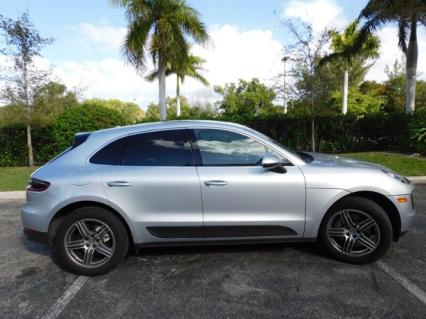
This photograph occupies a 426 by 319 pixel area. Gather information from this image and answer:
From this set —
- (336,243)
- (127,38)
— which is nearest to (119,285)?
(336,243)

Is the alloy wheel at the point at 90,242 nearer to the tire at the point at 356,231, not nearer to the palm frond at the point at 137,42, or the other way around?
the tire at the point at 356,231

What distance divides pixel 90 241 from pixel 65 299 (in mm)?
631

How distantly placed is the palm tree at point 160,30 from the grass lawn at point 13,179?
6.63 m

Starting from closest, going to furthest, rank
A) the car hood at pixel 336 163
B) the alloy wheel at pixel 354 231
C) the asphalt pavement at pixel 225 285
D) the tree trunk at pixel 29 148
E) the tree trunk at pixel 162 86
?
the asphalt pavement at pixel 225 285, the alloy wheel at pixel 354 231, the car hood at pixel 336 163, the tree trunk at pixel 29 148, the tree trunk at pixel 162 86

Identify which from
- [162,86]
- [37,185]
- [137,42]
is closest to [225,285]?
[37,185]

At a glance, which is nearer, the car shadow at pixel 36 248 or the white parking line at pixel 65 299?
the white parking line at pixel 65 299

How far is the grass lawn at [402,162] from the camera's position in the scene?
920 cm

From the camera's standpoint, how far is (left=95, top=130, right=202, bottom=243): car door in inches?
140

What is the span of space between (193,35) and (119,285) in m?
13.6

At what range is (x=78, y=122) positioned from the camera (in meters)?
11.8

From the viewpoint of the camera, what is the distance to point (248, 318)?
2770 mm

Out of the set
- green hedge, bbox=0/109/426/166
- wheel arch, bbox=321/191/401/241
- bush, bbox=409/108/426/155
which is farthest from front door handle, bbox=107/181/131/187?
bush, bbox=409/108/426/155

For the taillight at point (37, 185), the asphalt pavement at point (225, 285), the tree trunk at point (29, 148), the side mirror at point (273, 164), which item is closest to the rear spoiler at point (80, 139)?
the taillight at point (37, 185)

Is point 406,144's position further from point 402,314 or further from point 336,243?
point 402,314
